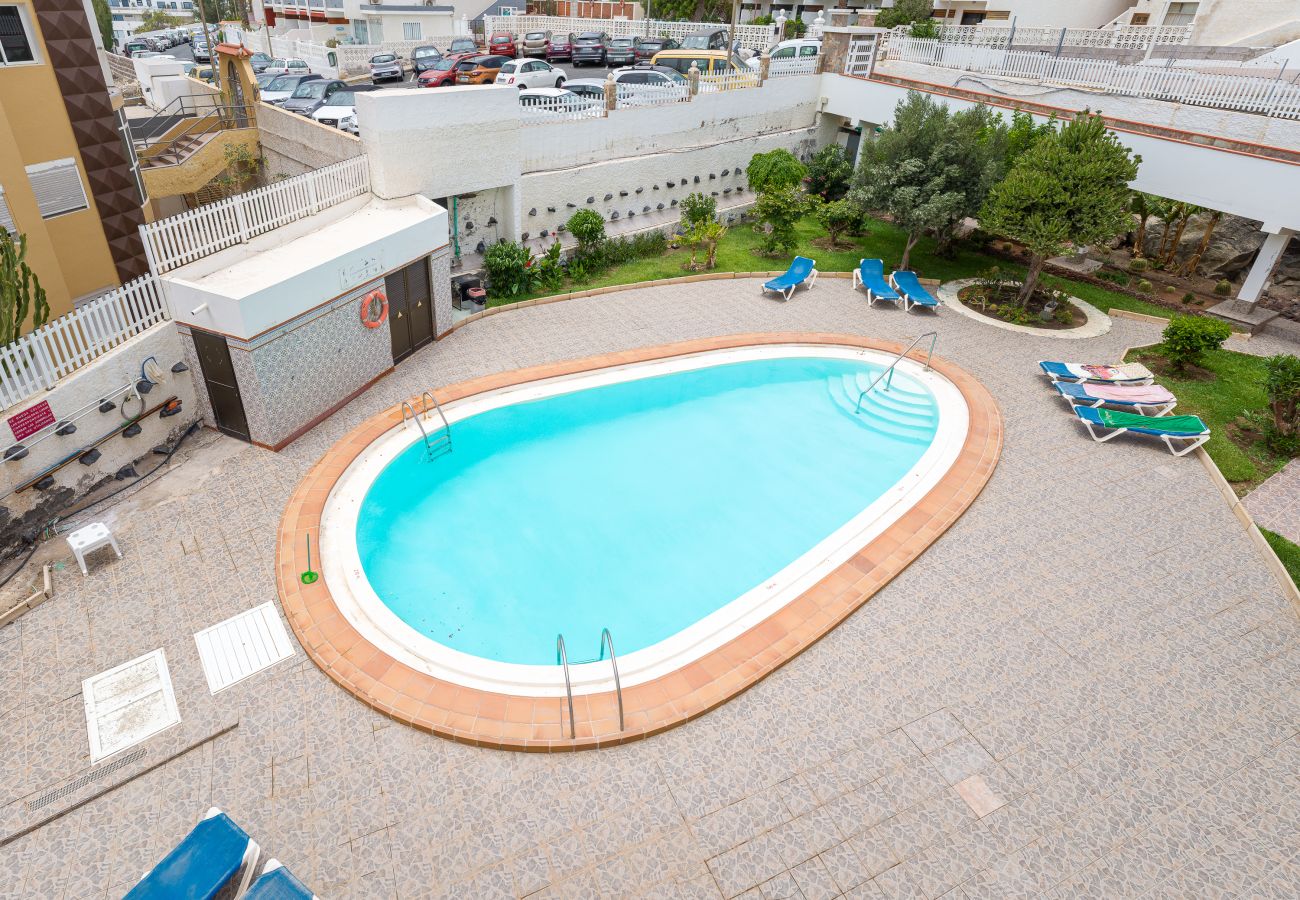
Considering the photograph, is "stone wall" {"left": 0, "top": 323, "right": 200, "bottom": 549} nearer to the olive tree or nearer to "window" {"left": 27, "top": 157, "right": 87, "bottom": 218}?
"window" {"left": 27, "top": 157, "right": 87, "bottom": 218}

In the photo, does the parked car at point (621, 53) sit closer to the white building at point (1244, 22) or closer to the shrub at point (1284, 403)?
the white building at point (1244, 22)

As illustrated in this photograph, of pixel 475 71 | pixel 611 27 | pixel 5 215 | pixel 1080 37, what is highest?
pixel 1080 37

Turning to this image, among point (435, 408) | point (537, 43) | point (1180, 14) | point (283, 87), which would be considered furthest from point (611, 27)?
point (435, 408)

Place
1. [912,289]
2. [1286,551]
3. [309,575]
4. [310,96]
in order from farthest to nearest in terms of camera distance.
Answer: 1. [310,96]
2. [912,289]
3. [1286,551]
4. [309,575]

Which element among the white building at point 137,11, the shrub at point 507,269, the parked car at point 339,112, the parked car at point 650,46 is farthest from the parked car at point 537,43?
the white building at point 137,11

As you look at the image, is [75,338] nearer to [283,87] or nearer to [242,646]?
[242,646]

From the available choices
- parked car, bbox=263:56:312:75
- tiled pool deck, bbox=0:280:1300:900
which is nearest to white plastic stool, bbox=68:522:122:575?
tiled pool deck, bbox=0:280:1300:900
